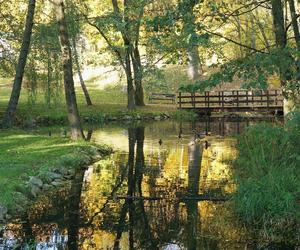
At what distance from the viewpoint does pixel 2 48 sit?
27.3 m

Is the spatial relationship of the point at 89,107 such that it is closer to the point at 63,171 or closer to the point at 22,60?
the point at 22,60

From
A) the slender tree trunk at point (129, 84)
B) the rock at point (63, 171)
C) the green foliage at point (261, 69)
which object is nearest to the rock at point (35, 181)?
the rock at point (63, 171)

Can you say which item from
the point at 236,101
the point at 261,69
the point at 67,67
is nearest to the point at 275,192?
the point at 261,69

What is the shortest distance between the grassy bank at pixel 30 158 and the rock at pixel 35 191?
9.6 inches

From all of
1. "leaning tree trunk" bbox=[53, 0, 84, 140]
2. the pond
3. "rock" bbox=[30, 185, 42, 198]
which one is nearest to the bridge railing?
"leaning tree trunk" bbox=[53, 0, 84, 140]

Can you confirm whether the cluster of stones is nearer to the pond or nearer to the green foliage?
the pond

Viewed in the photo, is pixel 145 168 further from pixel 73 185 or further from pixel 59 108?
pixel 59 108

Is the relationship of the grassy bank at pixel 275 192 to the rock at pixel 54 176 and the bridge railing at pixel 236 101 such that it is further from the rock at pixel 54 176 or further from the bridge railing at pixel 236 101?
the bridge railing at pixel 236 101

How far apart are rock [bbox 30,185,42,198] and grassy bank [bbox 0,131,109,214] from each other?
25cm

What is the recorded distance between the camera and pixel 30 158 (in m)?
15.3

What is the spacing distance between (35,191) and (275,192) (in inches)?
238

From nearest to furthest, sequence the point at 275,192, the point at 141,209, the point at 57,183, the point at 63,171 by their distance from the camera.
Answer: the point at 275,192
the point at 141,209
the point at 57,183
the point at 63,171

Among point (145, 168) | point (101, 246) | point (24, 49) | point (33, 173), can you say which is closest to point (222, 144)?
point (145, 168)

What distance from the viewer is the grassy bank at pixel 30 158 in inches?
468
